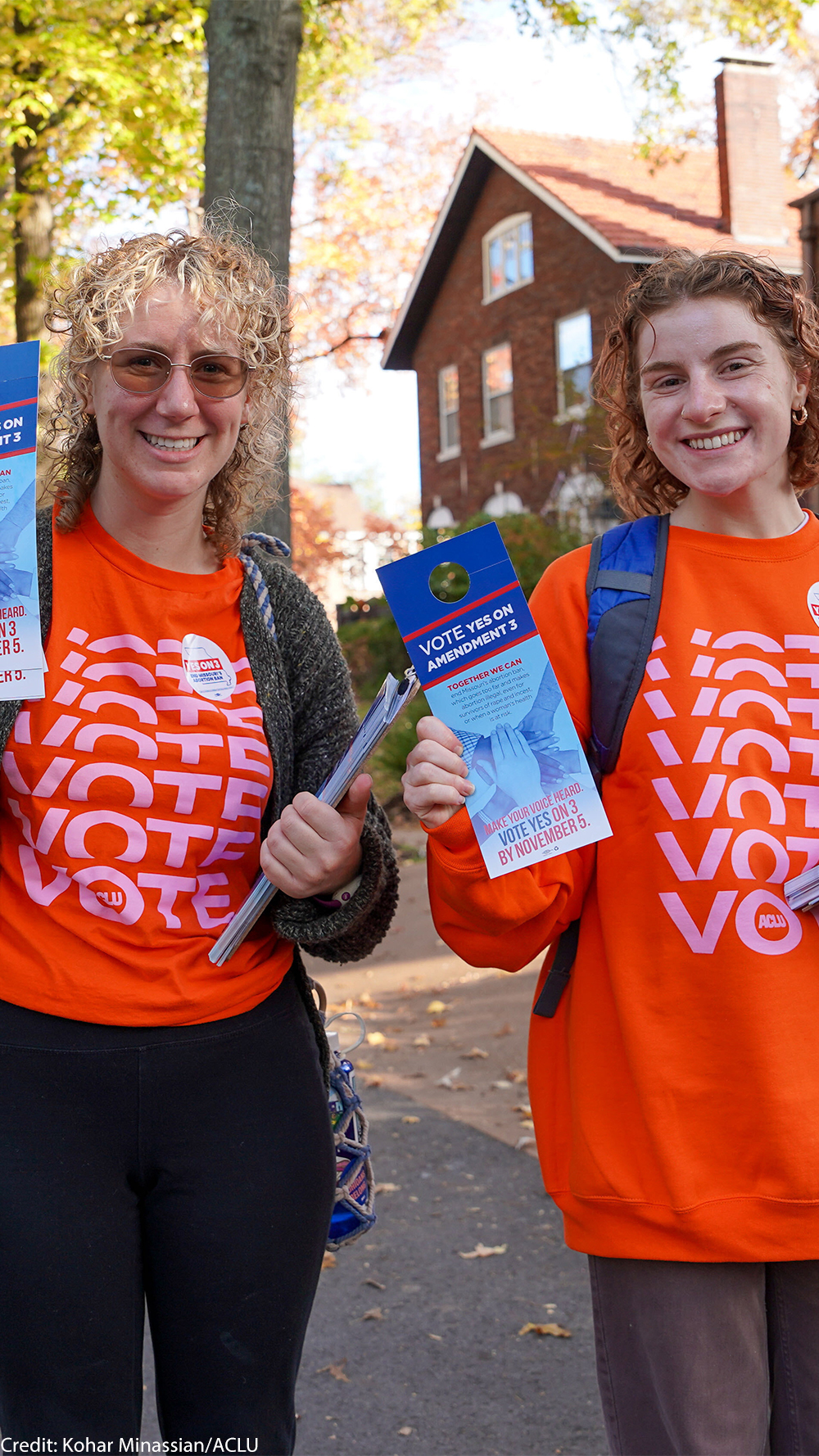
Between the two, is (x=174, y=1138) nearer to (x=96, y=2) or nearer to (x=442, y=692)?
(x=442, y=692)

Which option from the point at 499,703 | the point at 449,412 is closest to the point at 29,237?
the point at 499,703

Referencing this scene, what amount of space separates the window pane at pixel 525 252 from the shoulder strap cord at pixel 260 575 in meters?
19.8

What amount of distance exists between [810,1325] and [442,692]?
1026mm

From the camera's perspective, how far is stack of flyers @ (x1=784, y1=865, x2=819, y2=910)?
1.72 m

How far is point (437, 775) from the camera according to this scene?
164cm

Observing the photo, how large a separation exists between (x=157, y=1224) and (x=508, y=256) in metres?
21.8

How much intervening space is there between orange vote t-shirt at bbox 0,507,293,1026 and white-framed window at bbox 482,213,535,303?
20.1 m

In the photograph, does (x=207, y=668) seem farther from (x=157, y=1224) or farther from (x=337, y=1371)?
(x=337, y=1371)

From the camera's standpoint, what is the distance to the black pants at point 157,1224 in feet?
5.81

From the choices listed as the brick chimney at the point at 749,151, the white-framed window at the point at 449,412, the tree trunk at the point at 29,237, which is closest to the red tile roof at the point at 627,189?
the brick chimney at the point at 749,151

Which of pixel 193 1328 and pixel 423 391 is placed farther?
pixel 423 391

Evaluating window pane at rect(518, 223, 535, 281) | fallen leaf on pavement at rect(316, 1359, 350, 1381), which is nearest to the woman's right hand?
fallen leaf on pavement at rect(316, 1359, 350, 1381)

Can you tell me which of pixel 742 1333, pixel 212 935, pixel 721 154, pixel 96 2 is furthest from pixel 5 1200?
pixel 721 154

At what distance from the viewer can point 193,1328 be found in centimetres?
185
